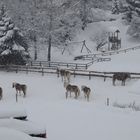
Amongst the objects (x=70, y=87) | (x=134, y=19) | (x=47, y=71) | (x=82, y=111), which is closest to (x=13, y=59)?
(x=47, y=71)

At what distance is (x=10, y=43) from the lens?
3956cm

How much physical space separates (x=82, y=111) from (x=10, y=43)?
68.7 feet

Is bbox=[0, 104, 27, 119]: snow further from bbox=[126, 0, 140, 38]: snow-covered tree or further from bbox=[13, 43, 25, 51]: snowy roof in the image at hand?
bbox=[126, 0, 140, 38]: snow-covered tree

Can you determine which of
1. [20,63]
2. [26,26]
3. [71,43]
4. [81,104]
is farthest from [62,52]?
[81,104]

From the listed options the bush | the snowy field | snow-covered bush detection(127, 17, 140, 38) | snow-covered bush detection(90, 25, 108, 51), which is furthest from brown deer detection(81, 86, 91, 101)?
snow-covered bush detection(127, 17, 140, 38)

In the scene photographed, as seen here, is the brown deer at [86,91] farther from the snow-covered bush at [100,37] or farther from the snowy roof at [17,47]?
the snow-covered bush at [100,37]

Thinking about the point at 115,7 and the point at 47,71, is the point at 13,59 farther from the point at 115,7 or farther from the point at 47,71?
the point at 115,7

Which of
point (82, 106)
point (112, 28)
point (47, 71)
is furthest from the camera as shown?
point (112, 28)

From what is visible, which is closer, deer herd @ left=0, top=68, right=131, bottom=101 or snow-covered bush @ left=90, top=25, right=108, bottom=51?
deer herd @ left=0, top=68, right=131, bottom=101

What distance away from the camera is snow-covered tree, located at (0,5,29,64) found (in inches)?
1544

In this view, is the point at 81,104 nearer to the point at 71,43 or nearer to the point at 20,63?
the point at 20,63

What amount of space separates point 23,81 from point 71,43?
878 inches

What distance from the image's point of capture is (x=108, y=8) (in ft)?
232

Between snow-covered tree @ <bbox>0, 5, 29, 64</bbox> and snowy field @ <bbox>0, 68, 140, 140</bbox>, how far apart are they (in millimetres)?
6132
